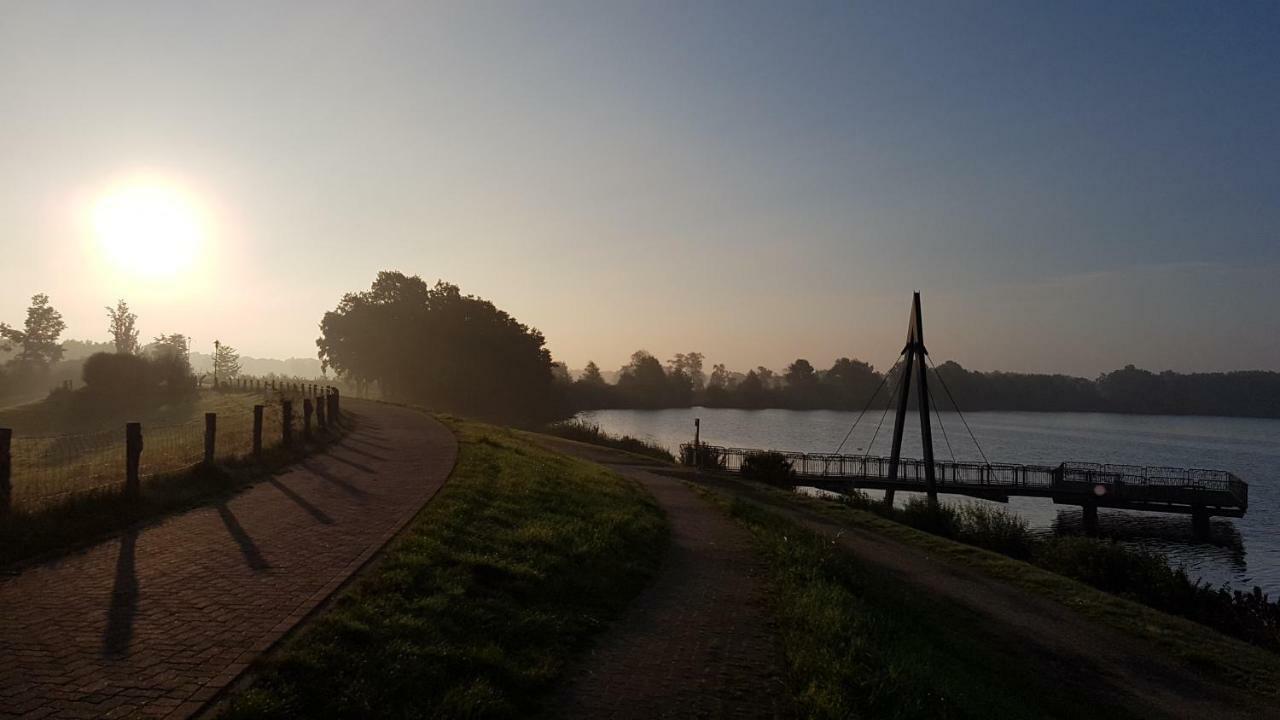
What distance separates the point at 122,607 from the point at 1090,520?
41.8 metres

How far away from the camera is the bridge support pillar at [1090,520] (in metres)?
35.7

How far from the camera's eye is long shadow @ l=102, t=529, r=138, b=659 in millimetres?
5898

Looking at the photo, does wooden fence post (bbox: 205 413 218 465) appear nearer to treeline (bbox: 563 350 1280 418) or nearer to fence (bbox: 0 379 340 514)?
fence (bbox: 0 379 340 514)

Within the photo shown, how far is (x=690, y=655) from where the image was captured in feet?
23.1

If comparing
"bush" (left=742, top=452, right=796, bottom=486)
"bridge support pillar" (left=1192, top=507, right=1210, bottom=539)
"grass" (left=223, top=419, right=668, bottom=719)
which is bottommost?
"bridge support pillar" (left=1192, top=507, right=1210, bottom=539)

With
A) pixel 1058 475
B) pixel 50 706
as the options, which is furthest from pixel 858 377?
pixel 50 706

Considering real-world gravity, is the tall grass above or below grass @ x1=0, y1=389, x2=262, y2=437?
below

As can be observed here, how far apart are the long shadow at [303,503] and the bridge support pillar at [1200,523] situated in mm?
42715

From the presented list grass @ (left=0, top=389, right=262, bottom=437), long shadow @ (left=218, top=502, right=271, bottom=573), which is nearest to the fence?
long shadow @ (left=218, top=502, right=271, bottom=573)

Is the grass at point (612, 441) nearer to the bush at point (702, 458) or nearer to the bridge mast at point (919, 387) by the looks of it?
the bush at point (702, 458)

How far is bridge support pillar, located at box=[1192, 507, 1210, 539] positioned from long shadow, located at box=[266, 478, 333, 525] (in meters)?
42.7

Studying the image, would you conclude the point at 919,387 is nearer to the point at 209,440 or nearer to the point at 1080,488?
the point at 1080,488

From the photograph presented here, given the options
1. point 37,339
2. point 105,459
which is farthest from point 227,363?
point 105,459

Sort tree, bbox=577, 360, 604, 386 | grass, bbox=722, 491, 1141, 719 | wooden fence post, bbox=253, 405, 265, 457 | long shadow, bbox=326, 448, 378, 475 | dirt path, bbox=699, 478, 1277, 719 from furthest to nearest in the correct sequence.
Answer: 1. tree, bbox=577, 360, 604, 386
2. long shadow, bbox=326, 448, 378, 475
3. wooden fence post, bbox=253, 405, 265, 457
4. dirt path, bbox=699, 478, 1277, 719
5. grass, bbox=722, 491, 1141, 719
